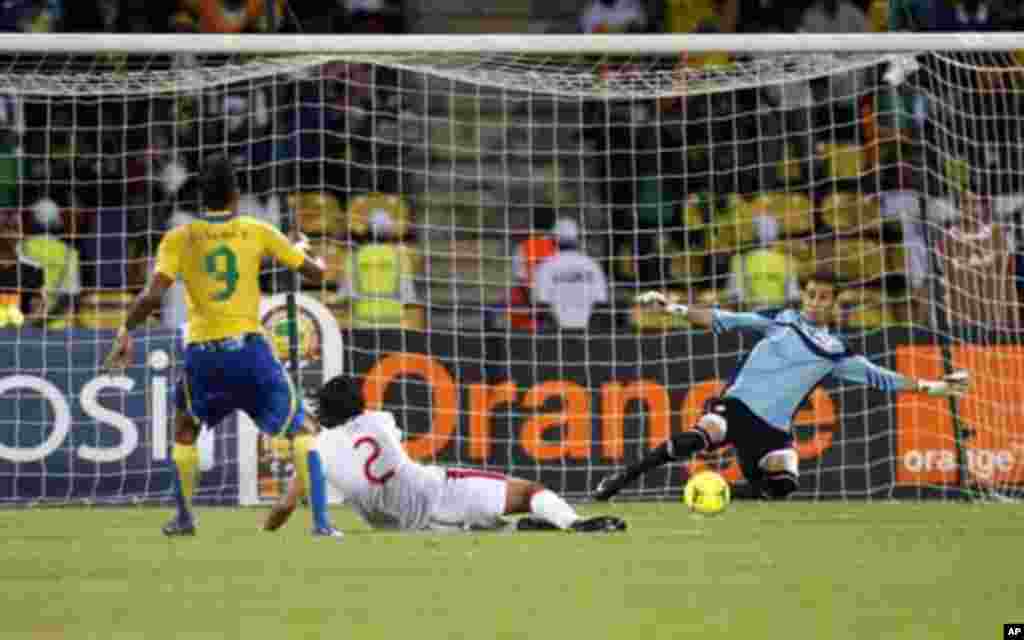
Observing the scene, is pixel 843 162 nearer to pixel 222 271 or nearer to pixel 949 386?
pixel 949 386

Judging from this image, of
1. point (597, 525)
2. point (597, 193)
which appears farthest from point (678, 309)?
→ point (597, 193)

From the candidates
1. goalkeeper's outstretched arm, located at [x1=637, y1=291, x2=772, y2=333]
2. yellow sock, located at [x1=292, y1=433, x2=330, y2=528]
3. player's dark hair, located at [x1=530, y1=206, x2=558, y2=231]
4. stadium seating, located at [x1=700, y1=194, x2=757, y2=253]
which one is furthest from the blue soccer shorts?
player's dark hair, located at [x1=530, y1=206, x2=558, y2=231]

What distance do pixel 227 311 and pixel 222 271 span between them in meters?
0.22

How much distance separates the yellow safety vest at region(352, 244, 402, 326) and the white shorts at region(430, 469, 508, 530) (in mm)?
5848

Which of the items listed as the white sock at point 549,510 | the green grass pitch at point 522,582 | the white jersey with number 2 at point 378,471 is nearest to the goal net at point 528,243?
the green grass pitch at point 522,582

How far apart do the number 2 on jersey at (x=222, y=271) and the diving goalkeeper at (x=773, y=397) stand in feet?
14.3

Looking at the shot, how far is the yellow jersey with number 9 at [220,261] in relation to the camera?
12.4 meters

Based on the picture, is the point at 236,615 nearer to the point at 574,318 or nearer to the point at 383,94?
the point at 574,318

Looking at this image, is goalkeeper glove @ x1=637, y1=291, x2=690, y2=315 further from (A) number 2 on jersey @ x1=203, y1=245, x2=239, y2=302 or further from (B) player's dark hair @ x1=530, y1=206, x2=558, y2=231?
(B) player's dark hair @ x1=530, y1=206, x2=558, y2=231

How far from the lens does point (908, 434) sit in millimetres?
17906

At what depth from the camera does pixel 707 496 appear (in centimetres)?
1515

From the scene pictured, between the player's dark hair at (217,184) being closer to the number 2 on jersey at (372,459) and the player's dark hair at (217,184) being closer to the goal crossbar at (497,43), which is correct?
the number 2 on jersey at (372,459)

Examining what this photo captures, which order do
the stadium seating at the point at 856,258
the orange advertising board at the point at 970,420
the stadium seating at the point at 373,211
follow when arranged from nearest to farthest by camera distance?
the orange advertising board at the point at 970,420 → the stadium seating at the point at 373,211 → the stadium seating at the point at 856,258

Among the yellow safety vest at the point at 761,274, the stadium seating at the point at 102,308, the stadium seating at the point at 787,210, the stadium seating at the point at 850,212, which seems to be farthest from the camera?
the stadium seating at the point at 787,210
